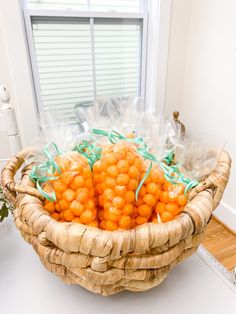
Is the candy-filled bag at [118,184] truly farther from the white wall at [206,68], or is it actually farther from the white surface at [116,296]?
the white wall at [206,68]

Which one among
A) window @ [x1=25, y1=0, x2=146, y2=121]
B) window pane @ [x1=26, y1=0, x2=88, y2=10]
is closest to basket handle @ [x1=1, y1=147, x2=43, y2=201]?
window @ [x1=25, y1=0, x2=146, y2=121]

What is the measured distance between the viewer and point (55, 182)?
1.56ft

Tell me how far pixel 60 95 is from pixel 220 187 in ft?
4.63

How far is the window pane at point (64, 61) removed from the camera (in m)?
1.46

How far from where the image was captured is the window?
Result: 143 centimetres

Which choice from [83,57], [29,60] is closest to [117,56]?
[83,57]

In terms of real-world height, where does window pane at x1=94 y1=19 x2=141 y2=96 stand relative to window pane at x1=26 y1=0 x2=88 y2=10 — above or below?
below

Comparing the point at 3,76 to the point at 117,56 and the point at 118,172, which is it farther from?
the point at 118,172

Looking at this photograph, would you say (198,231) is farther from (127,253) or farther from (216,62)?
(216,62)

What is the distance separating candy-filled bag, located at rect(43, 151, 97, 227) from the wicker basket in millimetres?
41

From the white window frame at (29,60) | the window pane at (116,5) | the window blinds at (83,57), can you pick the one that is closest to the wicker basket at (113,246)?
the white window frame at (29,60)

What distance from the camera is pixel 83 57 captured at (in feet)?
5.20

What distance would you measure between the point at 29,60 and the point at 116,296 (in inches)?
55.9

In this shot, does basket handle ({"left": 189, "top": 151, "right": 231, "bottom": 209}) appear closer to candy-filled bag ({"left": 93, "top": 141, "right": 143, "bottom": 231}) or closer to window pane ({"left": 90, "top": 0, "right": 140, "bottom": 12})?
candy-filled bag ({"left": 93, "top": 141, "right": 143, "bottom": 231})
